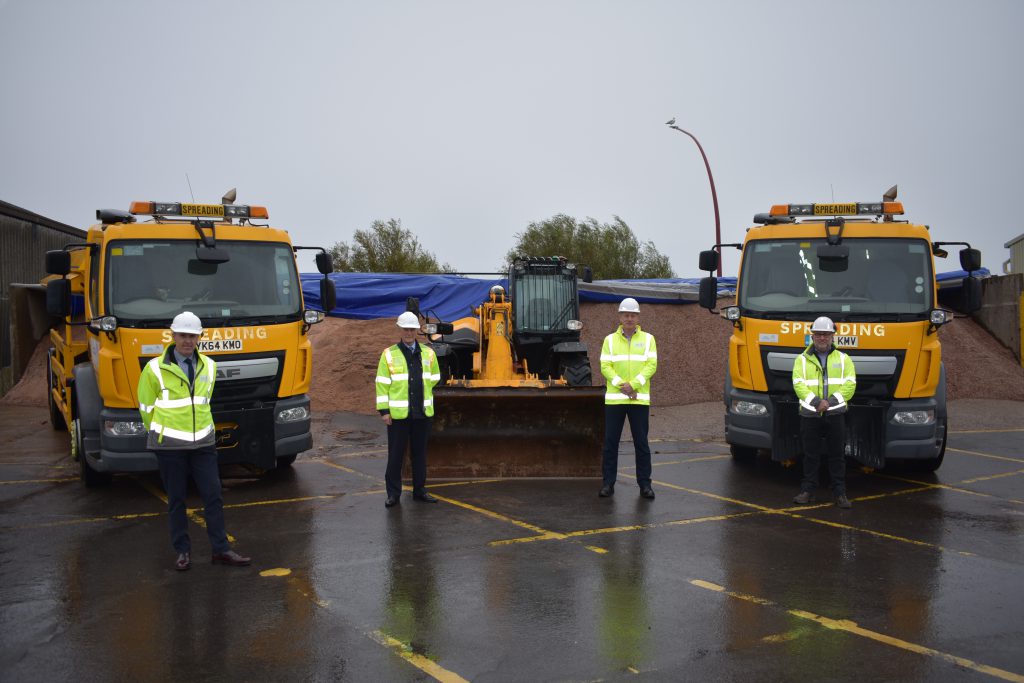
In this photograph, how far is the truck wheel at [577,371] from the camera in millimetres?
12555

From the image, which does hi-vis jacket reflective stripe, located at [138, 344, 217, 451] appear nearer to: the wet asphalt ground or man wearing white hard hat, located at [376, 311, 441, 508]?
the wet asphalt ground

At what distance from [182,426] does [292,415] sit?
3185 millimetres

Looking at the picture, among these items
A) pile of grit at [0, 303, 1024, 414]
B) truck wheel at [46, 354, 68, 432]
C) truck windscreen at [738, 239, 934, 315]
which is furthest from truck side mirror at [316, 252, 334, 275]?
pile of grit at [0, 303, 1024, 414]

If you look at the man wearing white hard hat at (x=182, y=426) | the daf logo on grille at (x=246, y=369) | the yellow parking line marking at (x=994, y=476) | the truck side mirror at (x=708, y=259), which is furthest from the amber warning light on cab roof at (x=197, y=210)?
the yellow parking line marking at (x=994, y=476)

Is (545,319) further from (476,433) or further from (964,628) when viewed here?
(964,628)

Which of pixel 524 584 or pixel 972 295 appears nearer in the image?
pixel 524 584

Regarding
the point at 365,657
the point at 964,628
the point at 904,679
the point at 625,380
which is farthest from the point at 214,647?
the point at 625,380

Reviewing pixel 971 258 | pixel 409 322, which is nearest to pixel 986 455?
pixel 971 258

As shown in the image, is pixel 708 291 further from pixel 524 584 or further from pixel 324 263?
pixel 524 584

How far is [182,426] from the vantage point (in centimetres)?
684

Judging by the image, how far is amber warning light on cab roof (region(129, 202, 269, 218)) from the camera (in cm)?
1005

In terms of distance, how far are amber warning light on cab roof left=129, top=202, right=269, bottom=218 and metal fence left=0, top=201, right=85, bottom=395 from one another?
13038 millimetres

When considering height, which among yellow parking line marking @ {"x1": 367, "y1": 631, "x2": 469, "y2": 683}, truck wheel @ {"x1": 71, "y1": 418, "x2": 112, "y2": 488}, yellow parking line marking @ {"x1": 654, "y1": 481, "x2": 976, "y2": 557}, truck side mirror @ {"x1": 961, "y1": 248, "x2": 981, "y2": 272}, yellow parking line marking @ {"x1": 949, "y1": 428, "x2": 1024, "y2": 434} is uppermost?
truck side mirror @ {"x1": 961, "y1": 248, "x2": 981, "y2": 272}

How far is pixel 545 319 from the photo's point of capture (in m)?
13.6
